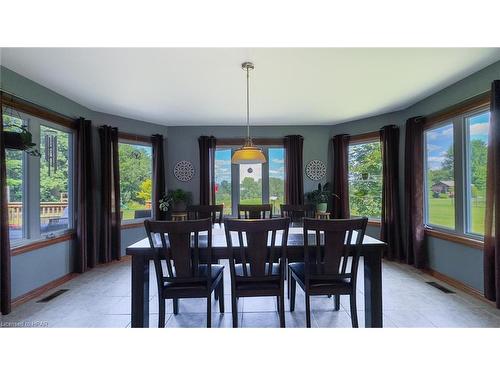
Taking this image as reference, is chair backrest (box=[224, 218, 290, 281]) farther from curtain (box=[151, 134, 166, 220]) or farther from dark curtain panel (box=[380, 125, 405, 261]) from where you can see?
curtain (box=[151, 134, 166, 220])

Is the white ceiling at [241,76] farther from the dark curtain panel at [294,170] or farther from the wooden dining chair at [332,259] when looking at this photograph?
the wooden dining chair at [332,259]

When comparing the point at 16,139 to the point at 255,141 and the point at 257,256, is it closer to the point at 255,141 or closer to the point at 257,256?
the point at 257,256

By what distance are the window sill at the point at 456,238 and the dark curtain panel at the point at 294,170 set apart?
6.97 feet

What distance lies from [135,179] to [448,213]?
16.7ft

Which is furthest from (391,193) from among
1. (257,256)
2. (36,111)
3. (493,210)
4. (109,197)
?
(36,111)

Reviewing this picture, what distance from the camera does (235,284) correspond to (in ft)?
6.06

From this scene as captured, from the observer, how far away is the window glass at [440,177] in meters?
3.23

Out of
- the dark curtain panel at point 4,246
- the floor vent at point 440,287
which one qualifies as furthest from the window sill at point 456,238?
the dark curtain panel at point 4,246

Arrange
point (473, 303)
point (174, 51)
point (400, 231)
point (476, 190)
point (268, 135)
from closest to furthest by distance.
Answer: point (174, 51) < point (473, 303) < point (476, 190) < point (400, 231) < point (268, 135)

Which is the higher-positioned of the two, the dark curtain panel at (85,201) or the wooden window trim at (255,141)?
the wooden window trim at (255,141)

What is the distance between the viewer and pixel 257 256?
70.2 inches
